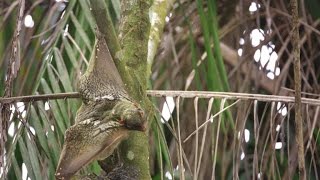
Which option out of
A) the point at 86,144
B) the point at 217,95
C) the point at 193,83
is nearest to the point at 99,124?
the point at 86,144

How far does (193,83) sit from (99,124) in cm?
107

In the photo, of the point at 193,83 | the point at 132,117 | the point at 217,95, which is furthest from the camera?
the point at 193,83

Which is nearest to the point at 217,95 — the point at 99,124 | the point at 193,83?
the point at 99,124

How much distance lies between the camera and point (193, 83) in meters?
1.74

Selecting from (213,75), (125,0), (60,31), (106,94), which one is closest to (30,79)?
(60,31)

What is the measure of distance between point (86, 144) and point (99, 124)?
0.02 meters

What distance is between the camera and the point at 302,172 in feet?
2.49

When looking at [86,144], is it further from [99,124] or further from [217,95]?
[217,95]

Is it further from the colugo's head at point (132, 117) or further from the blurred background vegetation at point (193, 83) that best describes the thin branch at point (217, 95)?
the colugo's head at point (132, 117)

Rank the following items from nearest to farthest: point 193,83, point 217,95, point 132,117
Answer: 1. point 132,117
2. point 217,95
3. point 193,83

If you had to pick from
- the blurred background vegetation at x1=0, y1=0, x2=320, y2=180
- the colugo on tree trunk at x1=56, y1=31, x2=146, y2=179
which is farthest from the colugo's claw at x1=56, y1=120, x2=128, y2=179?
the blurred background vegetation at x1=0, y1=0, x2=320, y2=180

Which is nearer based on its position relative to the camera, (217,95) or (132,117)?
(132,117)

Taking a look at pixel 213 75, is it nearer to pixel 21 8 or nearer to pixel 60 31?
pixel 60 31

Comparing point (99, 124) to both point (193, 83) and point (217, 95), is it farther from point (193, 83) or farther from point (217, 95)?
point (193, 83)
